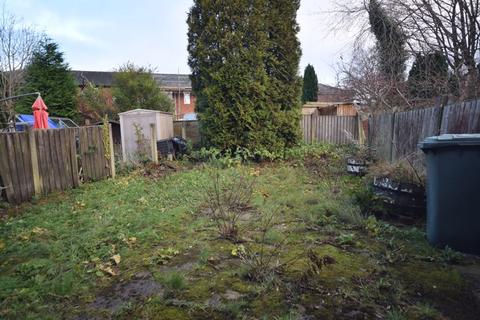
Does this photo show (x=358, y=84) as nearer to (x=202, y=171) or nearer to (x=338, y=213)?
(x=202, y=171)

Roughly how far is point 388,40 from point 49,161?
9112 millimetres

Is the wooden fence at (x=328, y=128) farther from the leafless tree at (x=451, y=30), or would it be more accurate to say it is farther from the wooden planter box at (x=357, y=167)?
the wooden planter box at (x=357, y=167)

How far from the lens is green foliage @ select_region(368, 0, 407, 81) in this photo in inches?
326

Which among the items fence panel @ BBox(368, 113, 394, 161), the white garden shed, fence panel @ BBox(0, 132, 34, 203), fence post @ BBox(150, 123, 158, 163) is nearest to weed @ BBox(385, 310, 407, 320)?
fence panel @ BBox(368, 113, 394, 161)

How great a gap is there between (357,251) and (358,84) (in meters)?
9.17

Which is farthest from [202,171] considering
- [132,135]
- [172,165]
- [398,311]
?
[398,311]

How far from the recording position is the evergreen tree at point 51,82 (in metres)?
15.5

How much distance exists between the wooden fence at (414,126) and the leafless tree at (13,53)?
1615 centimetres

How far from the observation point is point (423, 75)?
26.9ft

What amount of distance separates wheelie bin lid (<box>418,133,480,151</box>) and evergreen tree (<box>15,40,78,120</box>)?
17.7m

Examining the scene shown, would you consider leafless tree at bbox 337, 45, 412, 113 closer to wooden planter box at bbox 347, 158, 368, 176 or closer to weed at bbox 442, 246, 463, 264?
wooden planter box at bbox 347, 158, 368, 176

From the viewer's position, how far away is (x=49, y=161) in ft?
18.2

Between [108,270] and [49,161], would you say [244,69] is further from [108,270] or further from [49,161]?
[108,270]

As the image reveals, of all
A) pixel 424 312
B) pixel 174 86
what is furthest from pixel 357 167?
pixel 174 86
